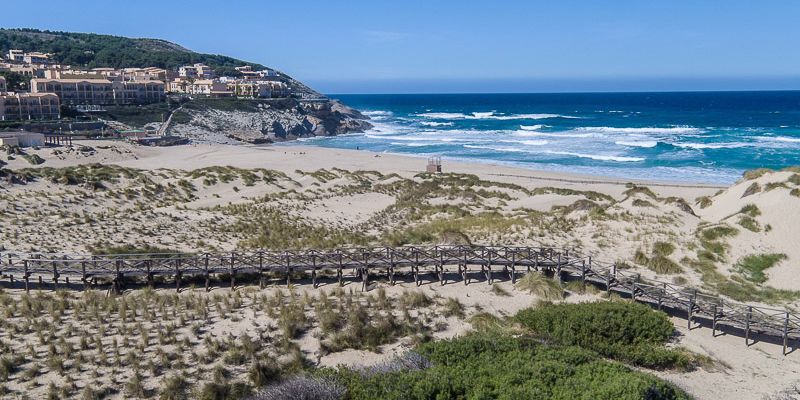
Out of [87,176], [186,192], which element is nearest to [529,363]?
[186,192]

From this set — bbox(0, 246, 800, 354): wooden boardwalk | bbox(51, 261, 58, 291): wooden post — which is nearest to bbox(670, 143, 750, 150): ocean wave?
bbox(0, 246, 800, 354): wooden boardwalk

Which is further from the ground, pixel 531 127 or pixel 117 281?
pixel 531 127

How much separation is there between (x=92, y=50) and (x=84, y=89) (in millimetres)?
86014

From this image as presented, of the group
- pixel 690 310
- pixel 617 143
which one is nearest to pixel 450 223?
pixel 690 310

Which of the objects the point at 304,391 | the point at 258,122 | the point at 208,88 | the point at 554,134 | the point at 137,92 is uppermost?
the point at 208,88

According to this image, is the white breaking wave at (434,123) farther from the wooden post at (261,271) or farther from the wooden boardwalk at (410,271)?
the wooden post at (261,271)

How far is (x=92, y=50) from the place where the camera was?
161375 mm

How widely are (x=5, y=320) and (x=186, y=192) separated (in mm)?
20841

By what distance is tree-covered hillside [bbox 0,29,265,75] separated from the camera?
483 feet

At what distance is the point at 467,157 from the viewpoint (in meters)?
Result: 65.1

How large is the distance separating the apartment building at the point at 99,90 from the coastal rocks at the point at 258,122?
736cm

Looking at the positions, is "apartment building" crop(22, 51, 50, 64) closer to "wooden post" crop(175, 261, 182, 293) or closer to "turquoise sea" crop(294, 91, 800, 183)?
"turquoise sea" crop(294, 91, 800, 183)

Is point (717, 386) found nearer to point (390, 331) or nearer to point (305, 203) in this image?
point (390, 331)

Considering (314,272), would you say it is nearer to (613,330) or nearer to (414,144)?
(613,330)
